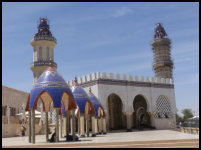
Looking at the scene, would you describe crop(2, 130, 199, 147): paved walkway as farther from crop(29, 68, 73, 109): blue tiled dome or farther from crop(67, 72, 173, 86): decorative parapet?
crop(67, 72, 173, 86): decorative parapet

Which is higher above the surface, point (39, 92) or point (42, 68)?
point (42, 68)

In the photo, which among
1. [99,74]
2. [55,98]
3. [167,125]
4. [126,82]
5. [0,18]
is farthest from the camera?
[167,125]

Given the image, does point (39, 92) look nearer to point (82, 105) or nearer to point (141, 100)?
point (82, 105)

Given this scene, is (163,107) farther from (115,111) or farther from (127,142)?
(127,142)

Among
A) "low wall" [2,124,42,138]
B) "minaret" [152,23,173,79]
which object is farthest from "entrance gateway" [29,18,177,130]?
"minaret" [152,23,173,79]

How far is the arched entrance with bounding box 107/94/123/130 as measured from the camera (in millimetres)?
28688

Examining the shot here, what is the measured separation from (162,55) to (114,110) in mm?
18966

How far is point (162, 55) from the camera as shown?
44.3 m

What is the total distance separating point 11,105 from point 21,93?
277 cm

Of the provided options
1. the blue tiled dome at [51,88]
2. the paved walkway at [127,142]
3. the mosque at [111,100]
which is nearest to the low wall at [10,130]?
the mosque at [111,100]

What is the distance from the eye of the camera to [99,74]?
2406 centimetres

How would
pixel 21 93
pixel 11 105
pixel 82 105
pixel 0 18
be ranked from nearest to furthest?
pixel 0 18
pixel 82 105
pixel 11 105
pixel 21 93

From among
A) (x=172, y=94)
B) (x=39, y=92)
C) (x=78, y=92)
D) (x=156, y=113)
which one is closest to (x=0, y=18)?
(x=39, y=92)

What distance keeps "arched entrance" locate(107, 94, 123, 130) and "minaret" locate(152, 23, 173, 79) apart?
16.9 meters
